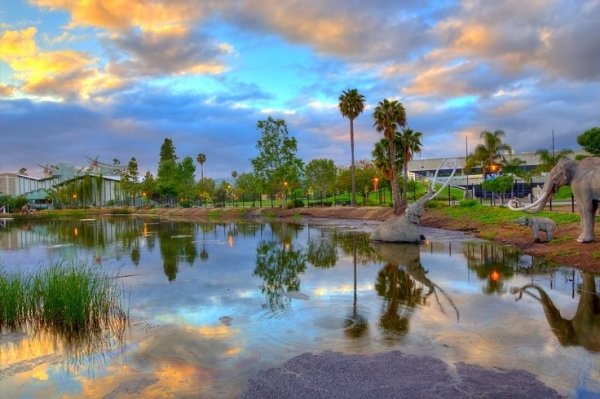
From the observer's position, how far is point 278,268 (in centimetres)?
1797

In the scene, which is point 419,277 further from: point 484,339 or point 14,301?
point 14,301

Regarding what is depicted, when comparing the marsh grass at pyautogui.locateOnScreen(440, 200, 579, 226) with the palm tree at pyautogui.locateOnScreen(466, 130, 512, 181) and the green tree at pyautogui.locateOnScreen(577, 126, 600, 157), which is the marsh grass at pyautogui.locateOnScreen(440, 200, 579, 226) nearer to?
the green tree at pyautogui.locateOnScreen(577, 126, 600, 157)

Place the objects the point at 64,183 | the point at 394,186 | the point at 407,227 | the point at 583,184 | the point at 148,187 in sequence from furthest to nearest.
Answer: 1. the point at 64,183
2. the point at 148,187
3. the point at 394,186
4. the point at 407,227
5. the point at 583,184

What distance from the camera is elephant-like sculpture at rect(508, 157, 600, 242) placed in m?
16.1

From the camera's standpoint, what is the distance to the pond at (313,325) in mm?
7152

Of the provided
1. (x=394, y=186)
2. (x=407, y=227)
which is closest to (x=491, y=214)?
(x=407, y=227)

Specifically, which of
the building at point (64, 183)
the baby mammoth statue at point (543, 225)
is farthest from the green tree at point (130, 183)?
the baby mammoth statue at point (543, 225)

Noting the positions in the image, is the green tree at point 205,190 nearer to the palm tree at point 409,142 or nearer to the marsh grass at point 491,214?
the palm tree at point 409,142

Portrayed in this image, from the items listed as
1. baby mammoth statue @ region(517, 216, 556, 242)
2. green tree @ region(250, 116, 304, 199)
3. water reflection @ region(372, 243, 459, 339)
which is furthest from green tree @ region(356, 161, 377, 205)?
baby mammoth statue @ region(517, 216, 556, 242)

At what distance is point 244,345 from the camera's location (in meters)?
8.48

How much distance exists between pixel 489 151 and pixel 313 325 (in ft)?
196

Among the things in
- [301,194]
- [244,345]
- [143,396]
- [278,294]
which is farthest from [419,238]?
[301,194]

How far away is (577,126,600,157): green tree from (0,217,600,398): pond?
3418 centimetres

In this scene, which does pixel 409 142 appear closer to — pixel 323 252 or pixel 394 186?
pixel 394 186
